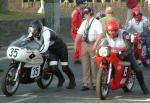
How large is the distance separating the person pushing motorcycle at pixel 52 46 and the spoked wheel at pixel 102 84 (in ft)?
5.20

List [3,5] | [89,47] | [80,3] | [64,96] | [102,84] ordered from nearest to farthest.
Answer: [102,84], [64,96], [89,47], [80,3], [3,5]

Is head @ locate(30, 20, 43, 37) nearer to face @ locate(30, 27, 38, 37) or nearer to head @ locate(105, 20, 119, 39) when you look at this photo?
face @ locate(30, 27, 38, 37)

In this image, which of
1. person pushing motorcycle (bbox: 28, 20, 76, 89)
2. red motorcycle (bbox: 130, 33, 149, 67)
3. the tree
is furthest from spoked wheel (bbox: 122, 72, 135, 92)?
the tree

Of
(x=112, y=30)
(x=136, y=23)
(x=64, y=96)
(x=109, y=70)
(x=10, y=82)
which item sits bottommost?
(x=64, y=96)

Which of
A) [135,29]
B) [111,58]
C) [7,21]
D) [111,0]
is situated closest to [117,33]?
[111,58]

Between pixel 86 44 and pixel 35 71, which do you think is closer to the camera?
pixel 35 71

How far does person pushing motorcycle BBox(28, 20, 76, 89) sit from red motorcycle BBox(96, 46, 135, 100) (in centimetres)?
133

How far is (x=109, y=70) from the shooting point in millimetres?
12531

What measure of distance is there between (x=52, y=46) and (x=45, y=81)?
2.63ft

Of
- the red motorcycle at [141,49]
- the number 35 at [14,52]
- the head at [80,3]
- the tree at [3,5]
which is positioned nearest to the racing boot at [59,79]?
the number 35 at [14,52]

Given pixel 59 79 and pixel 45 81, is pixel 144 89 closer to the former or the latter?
pixel 59 79

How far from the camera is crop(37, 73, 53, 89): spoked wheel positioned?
1414cm

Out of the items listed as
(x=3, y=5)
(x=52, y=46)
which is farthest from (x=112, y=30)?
(x=3, y=5)

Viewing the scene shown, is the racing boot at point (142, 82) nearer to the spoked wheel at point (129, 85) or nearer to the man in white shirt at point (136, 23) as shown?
the spoked wheel at point (129, 85)
